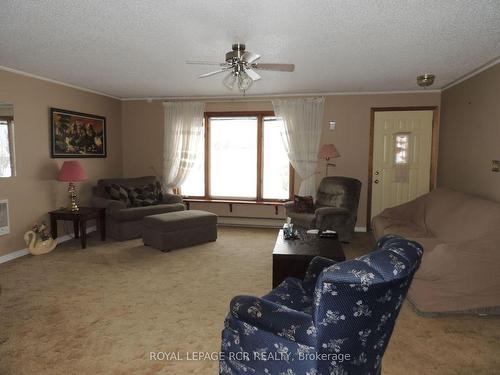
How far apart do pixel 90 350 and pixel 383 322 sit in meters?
1.95

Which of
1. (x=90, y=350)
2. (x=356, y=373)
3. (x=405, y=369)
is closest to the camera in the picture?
(x=356, y=373)

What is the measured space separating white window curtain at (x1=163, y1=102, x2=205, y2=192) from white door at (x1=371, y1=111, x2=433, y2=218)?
10.1 ft

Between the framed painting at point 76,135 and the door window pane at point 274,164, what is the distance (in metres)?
2.83

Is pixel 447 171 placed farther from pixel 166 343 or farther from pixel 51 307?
pixel 51 307

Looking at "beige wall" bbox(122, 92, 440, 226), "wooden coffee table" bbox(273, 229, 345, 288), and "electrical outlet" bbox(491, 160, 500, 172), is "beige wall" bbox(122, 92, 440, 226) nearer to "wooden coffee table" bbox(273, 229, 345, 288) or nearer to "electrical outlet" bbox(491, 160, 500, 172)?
"electrical outlet" bbox(491, 160, 500, 172)

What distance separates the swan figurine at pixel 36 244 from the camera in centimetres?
456

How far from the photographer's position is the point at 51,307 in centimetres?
308

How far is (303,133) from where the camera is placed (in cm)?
602

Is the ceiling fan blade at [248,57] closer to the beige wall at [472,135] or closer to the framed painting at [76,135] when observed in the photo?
the beige wall at [472,135]

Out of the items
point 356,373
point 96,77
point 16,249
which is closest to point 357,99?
point 96,77

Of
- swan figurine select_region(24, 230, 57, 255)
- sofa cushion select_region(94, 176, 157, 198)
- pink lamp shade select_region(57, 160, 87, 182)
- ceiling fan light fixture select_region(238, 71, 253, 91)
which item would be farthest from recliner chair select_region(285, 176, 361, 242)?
swan figurine select_region(24, 230, 57, 255)

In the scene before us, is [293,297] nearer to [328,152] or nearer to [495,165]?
[495,165]

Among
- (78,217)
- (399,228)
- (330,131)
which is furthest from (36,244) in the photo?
(330,131)

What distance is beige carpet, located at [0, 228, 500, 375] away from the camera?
230 centimetres
